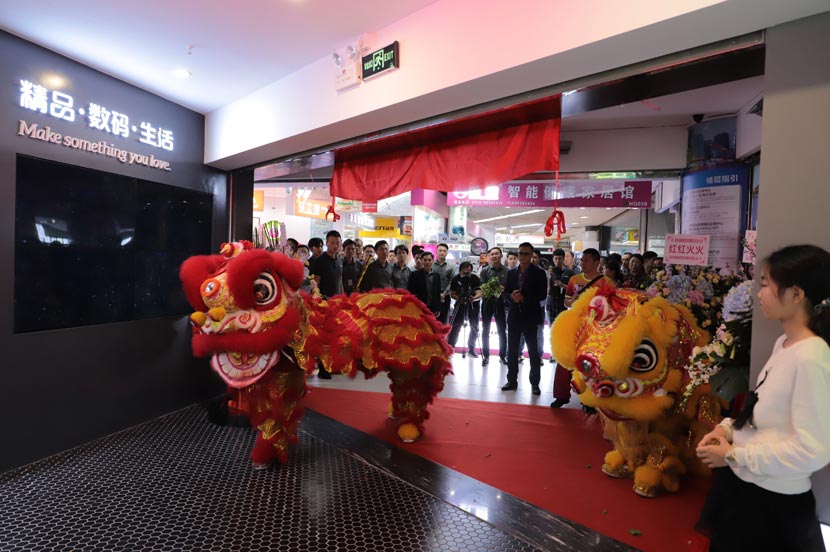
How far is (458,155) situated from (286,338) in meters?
1.66

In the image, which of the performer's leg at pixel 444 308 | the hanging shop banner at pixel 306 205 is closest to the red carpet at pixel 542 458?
the performer's leg at pixel 444 308

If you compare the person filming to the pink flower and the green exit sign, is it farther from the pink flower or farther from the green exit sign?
the green exit sign

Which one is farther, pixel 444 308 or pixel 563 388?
pixel 444 308

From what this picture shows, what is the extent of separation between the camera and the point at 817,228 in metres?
1.64

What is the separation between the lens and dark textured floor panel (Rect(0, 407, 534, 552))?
74.5 inches

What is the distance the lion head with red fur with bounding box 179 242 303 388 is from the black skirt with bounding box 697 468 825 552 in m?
1.91

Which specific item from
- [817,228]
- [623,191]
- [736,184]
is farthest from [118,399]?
[623,191]

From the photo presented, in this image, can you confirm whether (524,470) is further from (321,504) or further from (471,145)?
(471,145)

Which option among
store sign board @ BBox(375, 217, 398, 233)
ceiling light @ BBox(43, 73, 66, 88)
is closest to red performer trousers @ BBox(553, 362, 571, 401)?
ceiling light @ BBox(43, 73, 66, 88)

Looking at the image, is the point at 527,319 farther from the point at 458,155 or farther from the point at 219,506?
the point at 219,506

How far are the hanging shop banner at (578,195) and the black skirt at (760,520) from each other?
4727 mm

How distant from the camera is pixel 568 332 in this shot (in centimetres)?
234

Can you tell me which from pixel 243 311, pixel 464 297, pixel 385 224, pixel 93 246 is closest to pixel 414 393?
pixel 243 311

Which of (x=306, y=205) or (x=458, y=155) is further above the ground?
(x=306, y=205)
